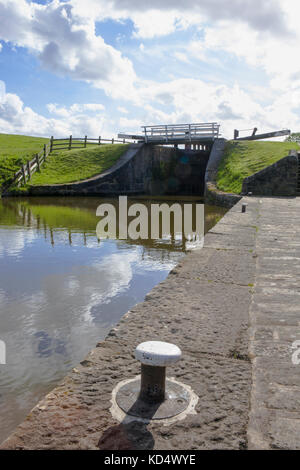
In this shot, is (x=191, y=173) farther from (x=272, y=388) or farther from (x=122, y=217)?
(x=272, y=388)

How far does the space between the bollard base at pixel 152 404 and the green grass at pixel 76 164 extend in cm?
1987

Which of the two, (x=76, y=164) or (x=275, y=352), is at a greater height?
(x=76, y=164)

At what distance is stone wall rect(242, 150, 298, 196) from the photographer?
15492 mm

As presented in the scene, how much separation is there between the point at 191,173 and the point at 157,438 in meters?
26.4

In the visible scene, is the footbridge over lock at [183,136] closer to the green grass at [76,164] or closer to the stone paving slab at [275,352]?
the green grass at [76,164]

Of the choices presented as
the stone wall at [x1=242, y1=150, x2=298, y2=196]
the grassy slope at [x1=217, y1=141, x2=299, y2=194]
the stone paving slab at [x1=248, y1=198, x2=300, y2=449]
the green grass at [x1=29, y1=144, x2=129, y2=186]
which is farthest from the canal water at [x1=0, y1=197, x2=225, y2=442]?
the green grass at [x1=29, y1=144, x2=129, y2=186]

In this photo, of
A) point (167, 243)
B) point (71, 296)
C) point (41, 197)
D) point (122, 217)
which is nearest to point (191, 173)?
point (41, 197)

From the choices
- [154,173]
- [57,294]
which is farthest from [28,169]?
[57,294]

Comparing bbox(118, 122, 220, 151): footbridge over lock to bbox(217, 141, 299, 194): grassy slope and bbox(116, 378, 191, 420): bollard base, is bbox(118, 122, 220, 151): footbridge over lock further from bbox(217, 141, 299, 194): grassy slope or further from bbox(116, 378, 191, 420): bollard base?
bbox(116, 378, 191, 420): bollard base

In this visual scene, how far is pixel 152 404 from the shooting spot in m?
1.92

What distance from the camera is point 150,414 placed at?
1844 mm

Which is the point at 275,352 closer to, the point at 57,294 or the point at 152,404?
the point at 152,404

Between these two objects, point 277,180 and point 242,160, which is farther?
point 242,160

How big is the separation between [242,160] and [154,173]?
6804mm
